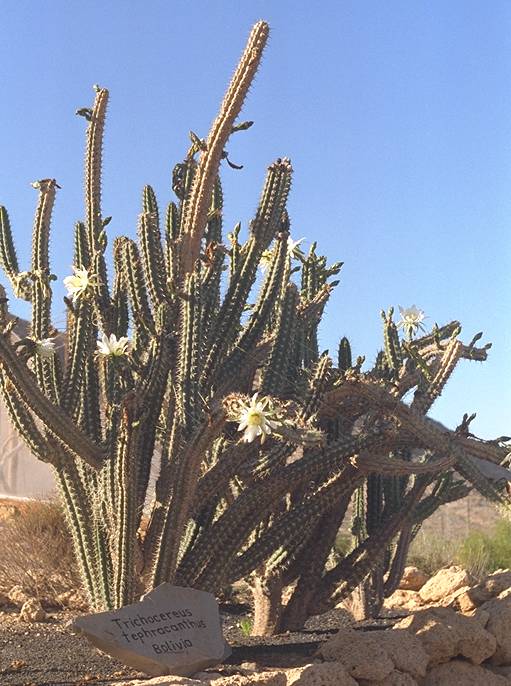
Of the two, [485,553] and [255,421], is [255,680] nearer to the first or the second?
[255,421]

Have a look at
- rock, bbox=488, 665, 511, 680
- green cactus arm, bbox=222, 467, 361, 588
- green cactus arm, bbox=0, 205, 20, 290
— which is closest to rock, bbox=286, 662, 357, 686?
rock, bbox=488, 665, 511, 680

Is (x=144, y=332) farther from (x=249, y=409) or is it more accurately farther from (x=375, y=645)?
(x=375, y=645)

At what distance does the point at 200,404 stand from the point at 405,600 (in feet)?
14.0

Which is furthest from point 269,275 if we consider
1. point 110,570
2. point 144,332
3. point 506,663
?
point 506,663

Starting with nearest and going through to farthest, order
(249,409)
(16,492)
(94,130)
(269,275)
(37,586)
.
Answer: (249,409) → (269,275) → (94,130) → (37,586) → (16,492)

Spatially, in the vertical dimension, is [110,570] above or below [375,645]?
above

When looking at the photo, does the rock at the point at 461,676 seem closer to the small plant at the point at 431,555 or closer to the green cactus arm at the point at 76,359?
the green cactus arm at the point at 76,359

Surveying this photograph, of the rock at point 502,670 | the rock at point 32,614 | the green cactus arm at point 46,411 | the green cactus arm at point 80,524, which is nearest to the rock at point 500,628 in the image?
the rock at point 502,670

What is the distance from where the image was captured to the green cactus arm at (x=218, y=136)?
6.50m

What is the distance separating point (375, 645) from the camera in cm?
561

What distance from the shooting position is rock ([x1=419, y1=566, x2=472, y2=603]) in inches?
326

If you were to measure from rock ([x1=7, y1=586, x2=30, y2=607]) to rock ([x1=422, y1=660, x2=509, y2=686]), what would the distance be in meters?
4.19

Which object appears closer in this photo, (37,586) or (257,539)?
(257,539)

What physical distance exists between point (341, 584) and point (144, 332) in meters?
2.19
